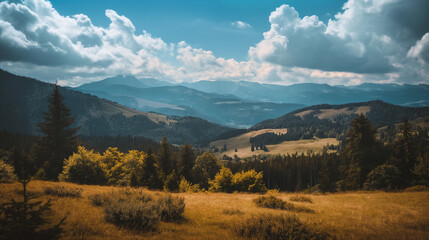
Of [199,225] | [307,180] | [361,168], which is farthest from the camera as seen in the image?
[307,180]

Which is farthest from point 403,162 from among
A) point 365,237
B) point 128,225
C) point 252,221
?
point 128,225

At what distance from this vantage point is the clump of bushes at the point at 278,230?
10625 mm

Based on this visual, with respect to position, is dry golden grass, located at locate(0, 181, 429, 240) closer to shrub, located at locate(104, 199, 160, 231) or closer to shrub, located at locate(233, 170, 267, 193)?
shrub, located at locate(104, 199, 160, 231)

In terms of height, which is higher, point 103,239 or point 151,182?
point 103,239

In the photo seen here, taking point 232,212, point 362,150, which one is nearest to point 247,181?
point 362,150

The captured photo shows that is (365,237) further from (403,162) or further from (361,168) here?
(403,162)

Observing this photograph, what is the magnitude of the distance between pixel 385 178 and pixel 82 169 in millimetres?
48356

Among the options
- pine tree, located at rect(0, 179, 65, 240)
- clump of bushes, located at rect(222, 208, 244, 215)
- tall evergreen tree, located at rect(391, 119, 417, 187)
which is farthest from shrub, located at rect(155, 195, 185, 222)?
tall evergreen tree, located at rect(391, 119, 417, 187)

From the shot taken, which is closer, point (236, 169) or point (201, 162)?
point (201, 162)

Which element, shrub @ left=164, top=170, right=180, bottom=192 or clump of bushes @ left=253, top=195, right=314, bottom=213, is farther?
shrub @ left=164, top=170, right=180, bottom=192

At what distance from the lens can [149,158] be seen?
138 ft

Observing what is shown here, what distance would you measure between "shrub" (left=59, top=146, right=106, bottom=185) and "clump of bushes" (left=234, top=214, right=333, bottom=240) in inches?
1129

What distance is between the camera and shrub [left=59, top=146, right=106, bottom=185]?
3184 cm

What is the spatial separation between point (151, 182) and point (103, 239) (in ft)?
107
